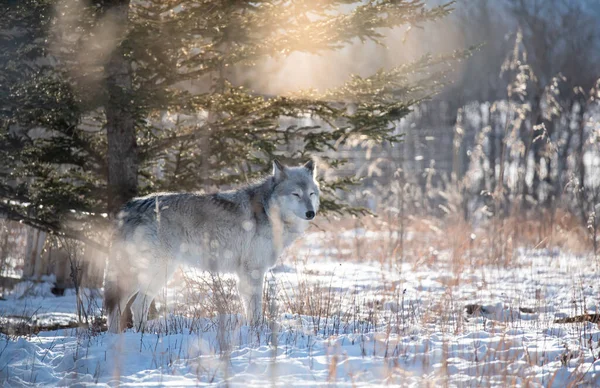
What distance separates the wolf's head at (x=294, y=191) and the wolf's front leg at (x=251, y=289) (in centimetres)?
78

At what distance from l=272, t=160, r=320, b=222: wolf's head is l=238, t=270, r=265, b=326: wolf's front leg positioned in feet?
2.55

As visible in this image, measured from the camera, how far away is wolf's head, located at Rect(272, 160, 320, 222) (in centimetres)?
580

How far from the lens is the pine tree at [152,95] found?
18.3 ft

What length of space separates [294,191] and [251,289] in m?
1.17

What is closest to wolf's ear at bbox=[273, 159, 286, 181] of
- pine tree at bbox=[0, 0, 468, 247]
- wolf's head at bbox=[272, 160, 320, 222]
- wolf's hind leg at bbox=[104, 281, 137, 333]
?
wolf's head at bbox=[272, 160, 320, 222]

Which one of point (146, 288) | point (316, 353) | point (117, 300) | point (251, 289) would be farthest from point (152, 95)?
point (316, 353)

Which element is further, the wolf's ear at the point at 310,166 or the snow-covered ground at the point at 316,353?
the wolf's ear at the point at 310,166

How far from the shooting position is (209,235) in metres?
5.70

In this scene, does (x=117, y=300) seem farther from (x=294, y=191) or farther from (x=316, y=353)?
(x=316, y=353)

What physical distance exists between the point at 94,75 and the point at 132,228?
1.90 meters

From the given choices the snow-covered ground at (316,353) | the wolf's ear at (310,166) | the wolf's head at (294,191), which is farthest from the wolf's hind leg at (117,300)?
the wolf's ear at (310,166)

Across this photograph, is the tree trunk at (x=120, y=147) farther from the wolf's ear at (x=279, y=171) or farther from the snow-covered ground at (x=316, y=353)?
the wolf's ear at (x=279, y=171)

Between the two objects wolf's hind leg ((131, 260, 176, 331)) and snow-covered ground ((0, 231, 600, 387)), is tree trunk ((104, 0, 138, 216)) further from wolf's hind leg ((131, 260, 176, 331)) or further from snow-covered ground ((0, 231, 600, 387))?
snow-covered ground ((0, 231, 600, 387))

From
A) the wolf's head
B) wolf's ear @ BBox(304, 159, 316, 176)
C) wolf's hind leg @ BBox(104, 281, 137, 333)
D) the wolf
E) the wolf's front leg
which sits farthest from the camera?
wolf's ear @ BBox(304, 159, 316, 176)
